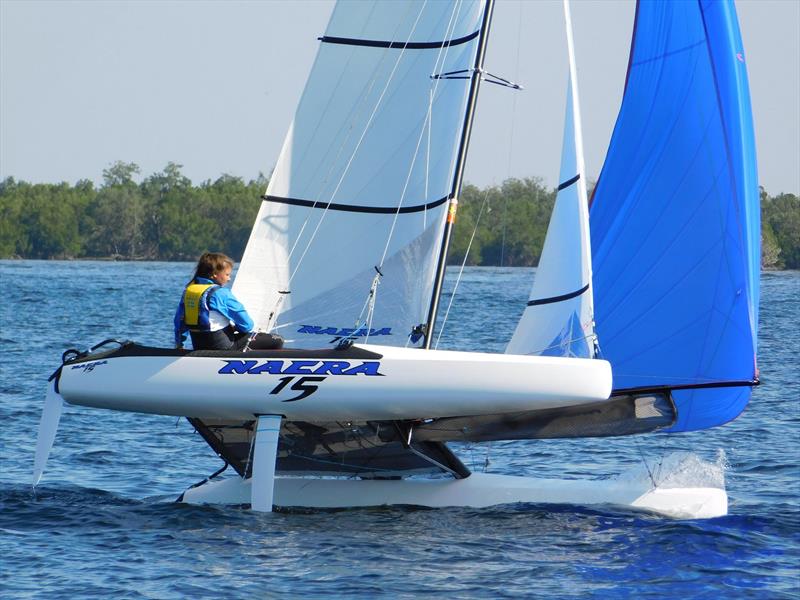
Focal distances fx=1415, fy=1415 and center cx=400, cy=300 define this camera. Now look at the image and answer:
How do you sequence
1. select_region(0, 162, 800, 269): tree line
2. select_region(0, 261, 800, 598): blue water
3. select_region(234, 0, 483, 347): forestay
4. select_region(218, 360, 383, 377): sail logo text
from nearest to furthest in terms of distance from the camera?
select_region(0, 261, 800, 598): blue water, select_region(218, 360, 383, 377): sail logo text, select_region(234, 0, 483, 347): forestay, select_region(0, 162, 800, 269): tree line

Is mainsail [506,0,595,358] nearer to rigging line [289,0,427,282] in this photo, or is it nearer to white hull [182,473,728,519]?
white hull [182,473,728,519]

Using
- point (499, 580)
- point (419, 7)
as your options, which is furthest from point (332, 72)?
point (499, 580)

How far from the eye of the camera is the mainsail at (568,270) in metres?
10.2

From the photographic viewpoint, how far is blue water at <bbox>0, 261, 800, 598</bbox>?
8.32 metres

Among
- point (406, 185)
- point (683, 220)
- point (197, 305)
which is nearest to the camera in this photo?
point (197, 305)

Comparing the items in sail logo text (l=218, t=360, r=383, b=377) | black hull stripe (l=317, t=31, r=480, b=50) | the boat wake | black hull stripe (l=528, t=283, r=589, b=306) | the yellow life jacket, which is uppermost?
black hull stripe (l=317, t=31, r=480, b=50)

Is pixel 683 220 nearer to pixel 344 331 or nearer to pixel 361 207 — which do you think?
pixel 361 207

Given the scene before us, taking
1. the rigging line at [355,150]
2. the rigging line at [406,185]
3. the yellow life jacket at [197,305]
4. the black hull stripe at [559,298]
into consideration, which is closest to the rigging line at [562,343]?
the black hull stripe at [559,298]

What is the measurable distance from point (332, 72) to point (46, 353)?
12.9 metres

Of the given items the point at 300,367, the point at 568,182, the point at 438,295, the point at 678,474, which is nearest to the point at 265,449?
the point at 300,367

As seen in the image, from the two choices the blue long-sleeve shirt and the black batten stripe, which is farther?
the black batten stripe

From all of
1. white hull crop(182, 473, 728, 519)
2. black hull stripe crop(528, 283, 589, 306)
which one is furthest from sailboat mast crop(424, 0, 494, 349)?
white hull crop(182, 473, 728, 519)

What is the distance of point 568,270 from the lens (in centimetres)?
1027

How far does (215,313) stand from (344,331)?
1.49 metres
